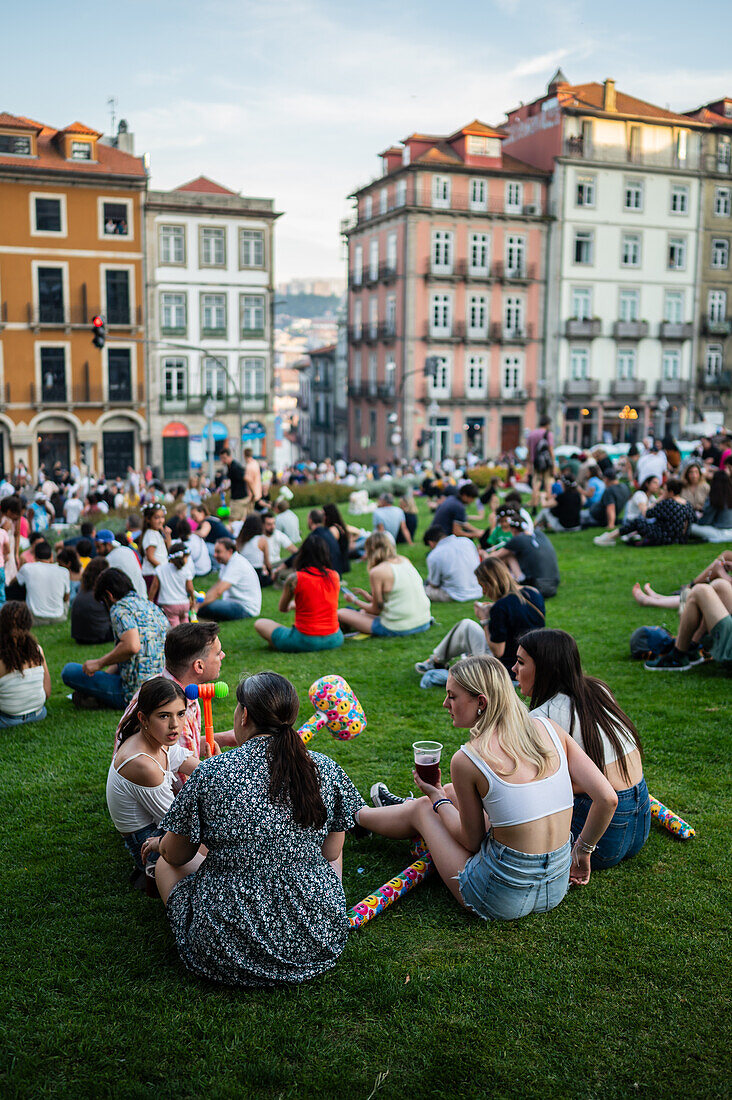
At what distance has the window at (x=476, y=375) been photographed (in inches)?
1841

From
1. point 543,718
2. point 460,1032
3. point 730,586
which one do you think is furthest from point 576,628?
point 460,1032

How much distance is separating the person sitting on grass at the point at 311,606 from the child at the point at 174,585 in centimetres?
127

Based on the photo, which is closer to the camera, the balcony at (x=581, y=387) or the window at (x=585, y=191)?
the window at (x=585, y=191)

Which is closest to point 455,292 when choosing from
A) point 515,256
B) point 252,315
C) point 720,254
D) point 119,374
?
point 515,256

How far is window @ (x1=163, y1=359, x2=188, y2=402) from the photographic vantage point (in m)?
42.8

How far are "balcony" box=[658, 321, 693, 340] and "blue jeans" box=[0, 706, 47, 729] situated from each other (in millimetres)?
48082

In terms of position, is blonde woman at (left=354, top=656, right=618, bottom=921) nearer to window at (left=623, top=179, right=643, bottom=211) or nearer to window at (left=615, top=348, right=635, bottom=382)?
window at (left=615, top=348, right=635, bottom=382)

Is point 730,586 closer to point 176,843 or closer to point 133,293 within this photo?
point 176,843

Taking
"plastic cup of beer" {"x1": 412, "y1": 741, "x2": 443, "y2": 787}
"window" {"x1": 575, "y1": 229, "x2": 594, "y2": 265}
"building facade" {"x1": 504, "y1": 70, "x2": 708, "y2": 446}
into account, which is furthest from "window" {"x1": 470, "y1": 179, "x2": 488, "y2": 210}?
"plastic cup of beer" {"x1": 412, "y1": 741, "x2": 443, "y2": 787}

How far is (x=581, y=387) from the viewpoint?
159 ft

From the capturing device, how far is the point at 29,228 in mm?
39719

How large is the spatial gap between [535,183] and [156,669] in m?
44.7

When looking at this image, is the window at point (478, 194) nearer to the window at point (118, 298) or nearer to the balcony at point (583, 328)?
the balcony at point (583, 328)

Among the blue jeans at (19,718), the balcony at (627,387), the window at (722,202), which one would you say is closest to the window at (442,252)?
the balcony at (627,387)
